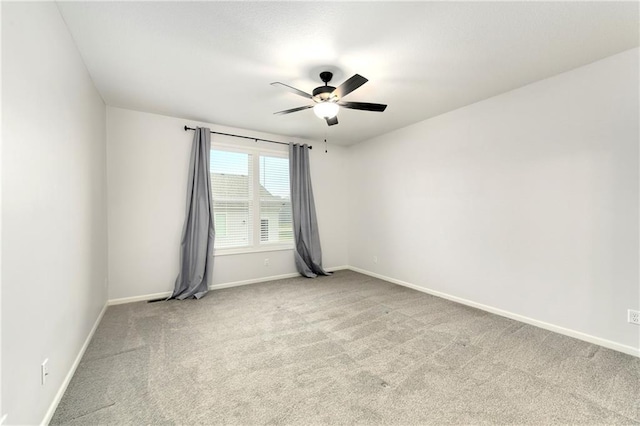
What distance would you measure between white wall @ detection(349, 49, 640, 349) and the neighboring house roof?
8.42 ft

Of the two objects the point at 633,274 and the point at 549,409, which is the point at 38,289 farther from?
the point at 633,274

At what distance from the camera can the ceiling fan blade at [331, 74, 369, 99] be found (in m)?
2.15

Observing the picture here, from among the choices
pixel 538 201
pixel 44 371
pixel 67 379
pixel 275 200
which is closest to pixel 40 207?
pixel 44 371

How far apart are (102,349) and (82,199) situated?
1.32 meters

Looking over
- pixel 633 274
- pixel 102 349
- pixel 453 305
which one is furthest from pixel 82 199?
pixel 633 274

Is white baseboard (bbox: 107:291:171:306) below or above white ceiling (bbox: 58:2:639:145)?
below

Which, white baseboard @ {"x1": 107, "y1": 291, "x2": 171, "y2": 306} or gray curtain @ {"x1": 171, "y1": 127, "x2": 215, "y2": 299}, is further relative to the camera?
gray curtain @ {"x1": 171, "y1": 127, "x2": 215, "y2": 299}

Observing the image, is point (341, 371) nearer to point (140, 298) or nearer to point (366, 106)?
point (366, 106)

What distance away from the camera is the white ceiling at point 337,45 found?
1817mm

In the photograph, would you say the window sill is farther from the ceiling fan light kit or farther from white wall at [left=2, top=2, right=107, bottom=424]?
the ceiling fan light kit

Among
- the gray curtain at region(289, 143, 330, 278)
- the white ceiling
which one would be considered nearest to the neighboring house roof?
the gray curtain at region(289, 143, 330, 278)

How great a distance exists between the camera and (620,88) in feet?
7.59

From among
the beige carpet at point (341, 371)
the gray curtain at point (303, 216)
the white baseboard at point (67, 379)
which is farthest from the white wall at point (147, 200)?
the gray curtain at point (303, 216)

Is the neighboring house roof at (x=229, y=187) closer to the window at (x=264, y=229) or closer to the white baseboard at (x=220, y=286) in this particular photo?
the window at (x=264, y=229)
